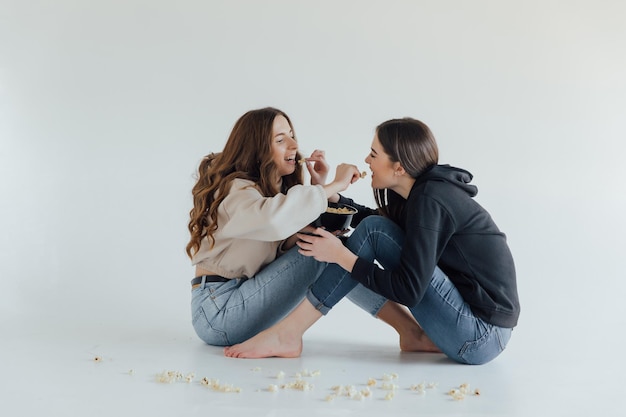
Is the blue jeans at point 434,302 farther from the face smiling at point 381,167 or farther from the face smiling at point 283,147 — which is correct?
the face smiling at point 283,147

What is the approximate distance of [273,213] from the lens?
8.23 feet

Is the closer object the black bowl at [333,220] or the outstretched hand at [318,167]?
the black bowl at [333,220]

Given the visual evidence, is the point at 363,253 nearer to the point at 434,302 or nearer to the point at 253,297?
the point at 434,302

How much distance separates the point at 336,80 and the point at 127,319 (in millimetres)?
2663

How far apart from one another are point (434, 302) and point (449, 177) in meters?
0.41

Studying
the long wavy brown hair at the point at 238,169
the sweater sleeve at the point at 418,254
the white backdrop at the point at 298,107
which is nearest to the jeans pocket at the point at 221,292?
the long wavy brown hair at the point at 238,169

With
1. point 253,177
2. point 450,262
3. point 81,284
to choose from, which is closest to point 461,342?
point 450,262

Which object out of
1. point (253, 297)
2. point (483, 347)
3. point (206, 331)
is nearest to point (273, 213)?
point (253, 297)

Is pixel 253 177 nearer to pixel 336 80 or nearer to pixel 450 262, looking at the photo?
pixel 450 262

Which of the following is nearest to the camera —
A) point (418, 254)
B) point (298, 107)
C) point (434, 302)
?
point (418, 254)

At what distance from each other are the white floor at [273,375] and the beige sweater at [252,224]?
1.07 ft

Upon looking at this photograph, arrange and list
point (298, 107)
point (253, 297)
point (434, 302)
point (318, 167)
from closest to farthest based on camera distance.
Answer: point (434, 302) < point (253, 297) < point (318, 167) < point (298, 107)

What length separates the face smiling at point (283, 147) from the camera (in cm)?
282

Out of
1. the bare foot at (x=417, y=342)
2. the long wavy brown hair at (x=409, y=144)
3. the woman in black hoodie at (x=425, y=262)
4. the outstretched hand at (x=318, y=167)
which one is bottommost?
the bare foot at (x=417, y=342)
